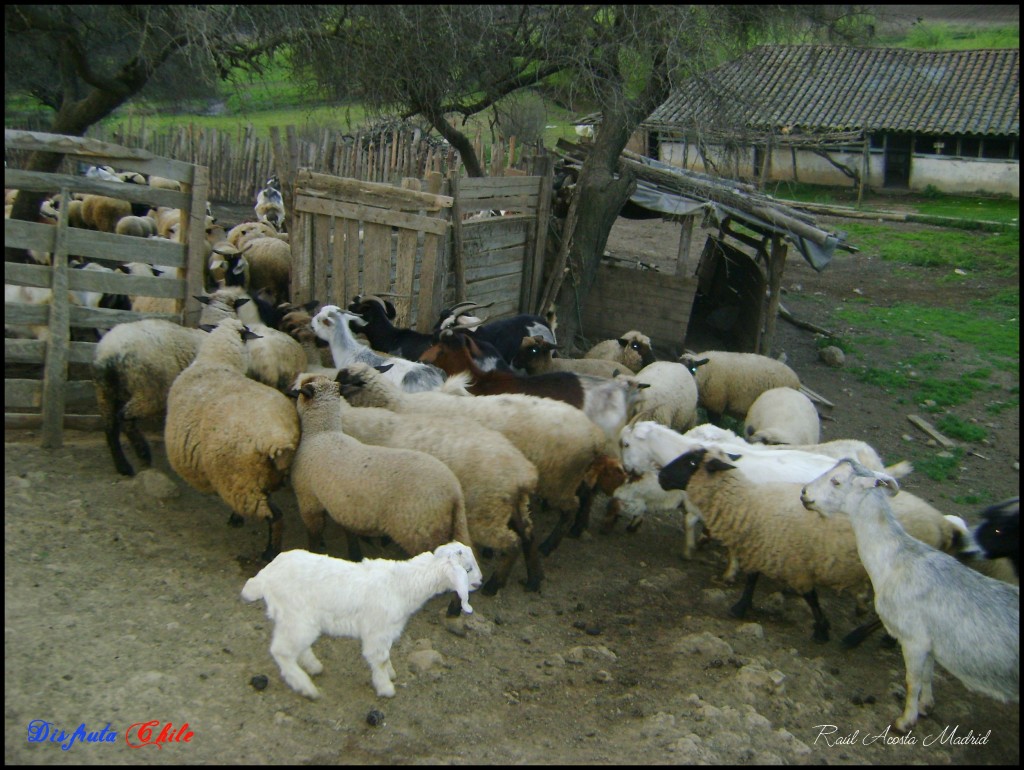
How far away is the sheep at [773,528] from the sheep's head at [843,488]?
12.1 inches

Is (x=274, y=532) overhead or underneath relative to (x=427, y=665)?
overhead

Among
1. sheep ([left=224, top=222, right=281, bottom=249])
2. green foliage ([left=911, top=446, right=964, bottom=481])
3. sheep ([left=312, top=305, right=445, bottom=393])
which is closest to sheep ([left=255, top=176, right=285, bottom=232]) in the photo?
sheep ([left=224, top=222, right=281, bottom=249])

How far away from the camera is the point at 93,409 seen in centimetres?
692

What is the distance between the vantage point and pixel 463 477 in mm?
5398

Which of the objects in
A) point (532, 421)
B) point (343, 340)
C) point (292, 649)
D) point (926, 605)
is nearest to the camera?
point (292, 649)

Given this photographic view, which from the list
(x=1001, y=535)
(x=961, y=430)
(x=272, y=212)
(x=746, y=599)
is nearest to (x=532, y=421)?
(x=746, y=599)

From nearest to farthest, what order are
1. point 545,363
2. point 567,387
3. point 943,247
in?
point 567,387
point 545,363
point 943,247

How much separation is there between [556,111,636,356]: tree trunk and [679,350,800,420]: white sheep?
7.41ft

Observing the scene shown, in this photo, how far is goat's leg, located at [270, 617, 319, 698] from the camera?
13.3ft

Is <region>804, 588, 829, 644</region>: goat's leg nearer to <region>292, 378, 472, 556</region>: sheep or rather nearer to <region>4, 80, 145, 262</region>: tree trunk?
<region>292, 378, 472, 556</region>: sheep

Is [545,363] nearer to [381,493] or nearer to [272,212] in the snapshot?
[381,493]

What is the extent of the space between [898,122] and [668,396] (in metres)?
26.0

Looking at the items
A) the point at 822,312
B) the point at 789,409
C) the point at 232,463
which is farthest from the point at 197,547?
the point at 822,312

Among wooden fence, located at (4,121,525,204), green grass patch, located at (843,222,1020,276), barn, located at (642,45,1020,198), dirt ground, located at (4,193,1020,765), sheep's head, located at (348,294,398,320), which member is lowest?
dirt ground, located at (4,193,1020,765)
